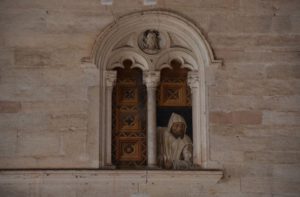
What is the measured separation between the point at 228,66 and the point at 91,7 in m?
1.47

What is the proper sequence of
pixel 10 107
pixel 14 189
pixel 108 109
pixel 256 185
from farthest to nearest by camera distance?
pixel 108 109 → pixel 10 107 → pixel 256 185 → pixel 14 189

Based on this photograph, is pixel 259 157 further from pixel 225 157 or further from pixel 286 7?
pixel 286 7

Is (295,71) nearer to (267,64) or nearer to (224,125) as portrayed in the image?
(267,64)

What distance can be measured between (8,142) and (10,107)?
34 centimetres

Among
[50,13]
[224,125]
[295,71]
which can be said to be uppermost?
[50,13]

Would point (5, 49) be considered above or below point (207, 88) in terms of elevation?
above

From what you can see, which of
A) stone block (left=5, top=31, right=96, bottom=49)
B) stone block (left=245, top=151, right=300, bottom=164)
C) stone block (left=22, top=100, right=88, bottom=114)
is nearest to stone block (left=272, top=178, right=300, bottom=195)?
stone block (left=245, top=151, right=300, bottom=164)

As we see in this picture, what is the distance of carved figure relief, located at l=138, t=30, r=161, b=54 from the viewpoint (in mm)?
6543

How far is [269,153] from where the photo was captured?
20.4ft

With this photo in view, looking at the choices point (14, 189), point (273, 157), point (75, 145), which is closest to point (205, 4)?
point (273, 157)

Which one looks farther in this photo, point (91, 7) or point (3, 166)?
point (91, 7)

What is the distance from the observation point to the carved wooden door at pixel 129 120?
639 cm

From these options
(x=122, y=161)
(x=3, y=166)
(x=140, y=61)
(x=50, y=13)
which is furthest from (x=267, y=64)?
(x=3, y=166)

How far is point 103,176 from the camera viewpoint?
19.7ft
